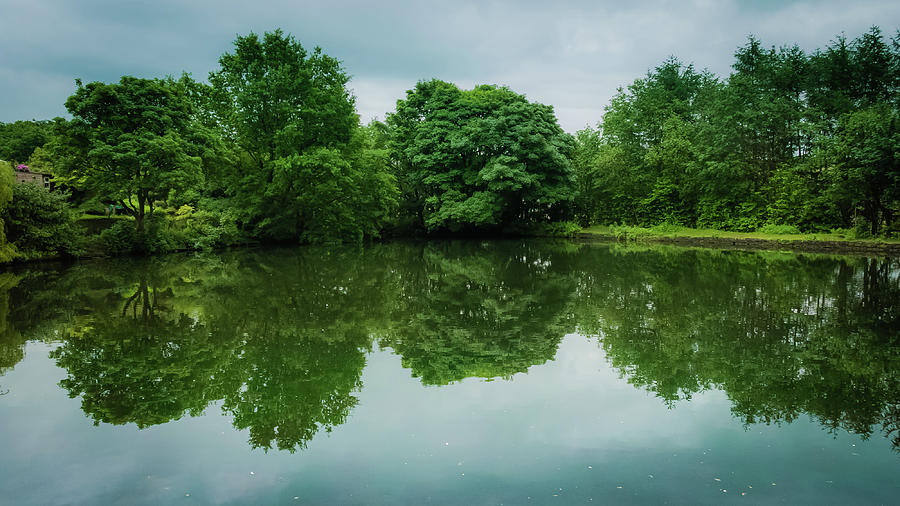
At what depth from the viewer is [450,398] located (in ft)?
18.5

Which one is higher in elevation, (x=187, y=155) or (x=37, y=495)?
(x=187, y=155)

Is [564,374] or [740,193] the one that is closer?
[564,374]

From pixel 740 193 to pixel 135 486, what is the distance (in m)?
34.1

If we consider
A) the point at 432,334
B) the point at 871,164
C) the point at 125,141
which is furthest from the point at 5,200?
the point at 871,164

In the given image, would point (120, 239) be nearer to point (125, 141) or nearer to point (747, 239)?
point (125, 141)

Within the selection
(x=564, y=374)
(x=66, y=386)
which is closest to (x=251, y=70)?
(x=66, y=386)

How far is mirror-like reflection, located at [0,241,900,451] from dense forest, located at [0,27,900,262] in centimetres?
620

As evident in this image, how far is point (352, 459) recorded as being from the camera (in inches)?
167

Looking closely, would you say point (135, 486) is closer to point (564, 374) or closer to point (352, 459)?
point (352, 459)

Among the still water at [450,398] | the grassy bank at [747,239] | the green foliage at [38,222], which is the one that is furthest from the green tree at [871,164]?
the green foliage at [38,222]

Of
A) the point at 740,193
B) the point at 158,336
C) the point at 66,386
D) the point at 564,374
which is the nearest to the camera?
the point at 66,386

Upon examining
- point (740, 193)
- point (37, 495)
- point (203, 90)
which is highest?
point (203, 90)

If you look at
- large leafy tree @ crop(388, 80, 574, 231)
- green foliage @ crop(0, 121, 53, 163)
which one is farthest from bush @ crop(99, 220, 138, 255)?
green foliage @ crop(0, 121, 53, 163)

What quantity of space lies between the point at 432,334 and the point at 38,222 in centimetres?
1754
